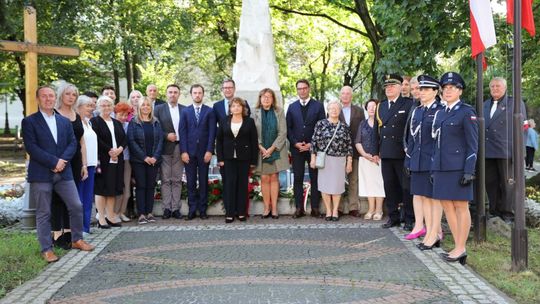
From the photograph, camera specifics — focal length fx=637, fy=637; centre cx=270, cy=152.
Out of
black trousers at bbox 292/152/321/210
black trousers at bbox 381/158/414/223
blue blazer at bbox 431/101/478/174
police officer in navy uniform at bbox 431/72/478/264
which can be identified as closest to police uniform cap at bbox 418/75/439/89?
police officer in navy uniform at bbox 431/72/478/264

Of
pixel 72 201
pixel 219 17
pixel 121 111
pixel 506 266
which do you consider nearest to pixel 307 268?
pixel 506 266

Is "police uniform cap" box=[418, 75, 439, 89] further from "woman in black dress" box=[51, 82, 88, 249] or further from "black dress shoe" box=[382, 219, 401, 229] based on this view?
"woman in black dress" box=[51, 82, 88, 249]

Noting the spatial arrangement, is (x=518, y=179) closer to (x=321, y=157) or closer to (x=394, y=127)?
(x=394, y=127)

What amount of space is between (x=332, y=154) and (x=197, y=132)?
205 centimetres

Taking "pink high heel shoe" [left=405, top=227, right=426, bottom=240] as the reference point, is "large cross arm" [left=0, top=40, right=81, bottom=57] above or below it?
above

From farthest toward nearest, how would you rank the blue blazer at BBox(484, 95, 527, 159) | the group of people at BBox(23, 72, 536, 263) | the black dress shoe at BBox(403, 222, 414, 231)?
the blue blazer at BBox(484, 95, 527, 159)
the black dress shoe at BBox(403, 222, 414, 231)
the group of people at BBox(23, 72, 536, 263)

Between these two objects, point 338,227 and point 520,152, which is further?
point 338,227

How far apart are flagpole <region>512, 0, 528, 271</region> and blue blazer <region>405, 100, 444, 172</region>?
859 millimetres

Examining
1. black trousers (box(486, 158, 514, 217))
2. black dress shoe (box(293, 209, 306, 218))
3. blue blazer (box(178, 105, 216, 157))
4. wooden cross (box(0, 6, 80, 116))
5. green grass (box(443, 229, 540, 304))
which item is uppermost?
wooden cross (box(0, 6, 80, 116))

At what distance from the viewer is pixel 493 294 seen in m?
5.43

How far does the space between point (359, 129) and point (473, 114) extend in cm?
292

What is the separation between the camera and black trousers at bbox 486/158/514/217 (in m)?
9.15

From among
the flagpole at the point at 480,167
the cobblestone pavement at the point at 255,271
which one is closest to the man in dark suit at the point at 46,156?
the cobblestone pavement at the point at 255,271

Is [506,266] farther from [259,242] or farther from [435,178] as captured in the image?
[259,242]
